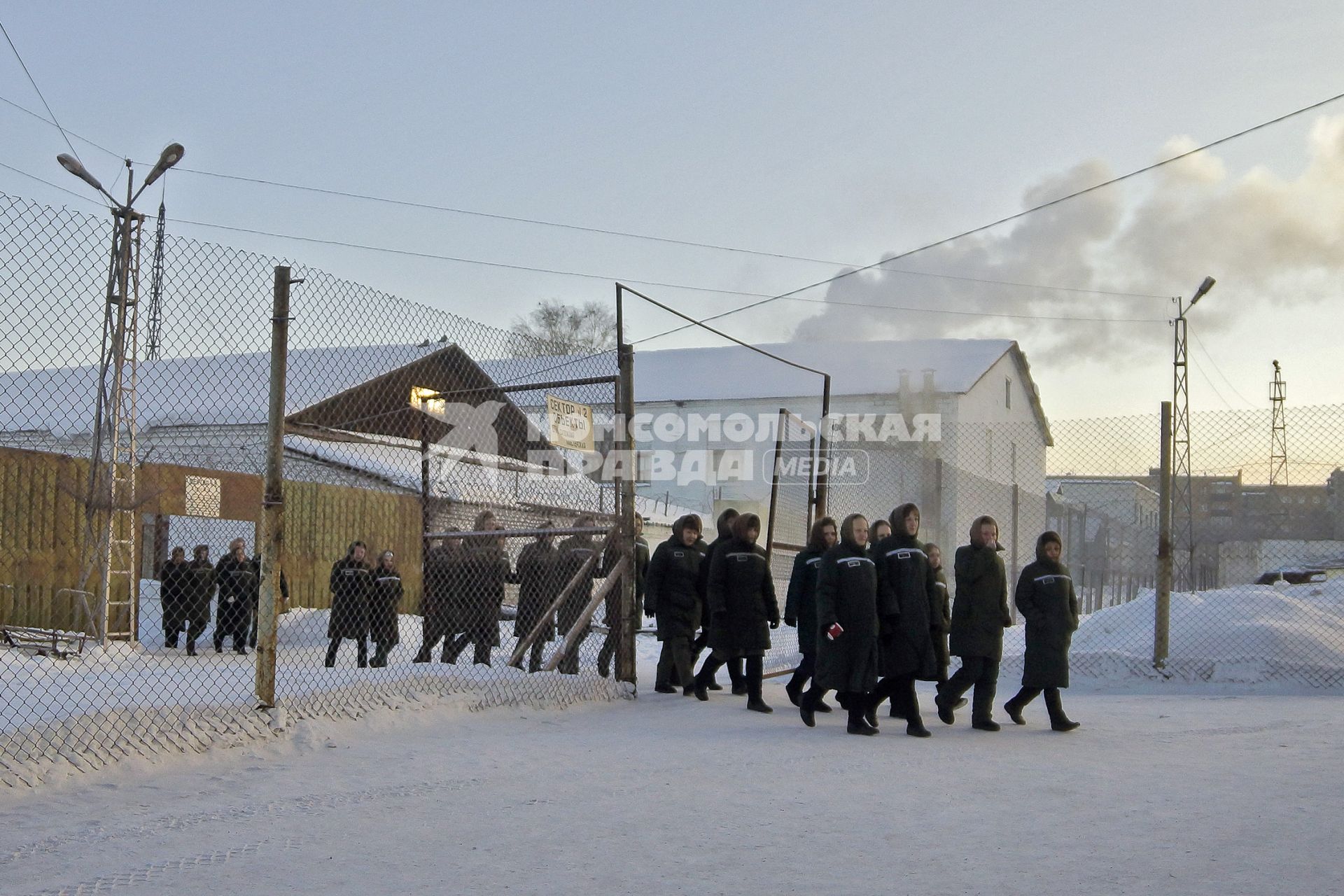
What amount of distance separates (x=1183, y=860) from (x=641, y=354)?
135 feet

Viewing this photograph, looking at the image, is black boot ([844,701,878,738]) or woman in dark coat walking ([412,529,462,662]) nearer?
black boot ([844,701,878,738])

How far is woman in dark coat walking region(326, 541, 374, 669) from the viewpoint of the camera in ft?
41.3

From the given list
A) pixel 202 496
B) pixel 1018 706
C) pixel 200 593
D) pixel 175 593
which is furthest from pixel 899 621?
pixel 202 496

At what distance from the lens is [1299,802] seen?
17.6 ft

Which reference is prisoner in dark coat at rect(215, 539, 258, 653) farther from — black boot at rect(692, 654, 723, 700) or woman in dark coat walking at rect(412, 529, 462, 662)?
black boot at rect(692, 654, 723, 700)

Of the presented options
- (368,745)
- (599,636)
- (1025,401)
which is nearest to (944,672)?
(368,745)

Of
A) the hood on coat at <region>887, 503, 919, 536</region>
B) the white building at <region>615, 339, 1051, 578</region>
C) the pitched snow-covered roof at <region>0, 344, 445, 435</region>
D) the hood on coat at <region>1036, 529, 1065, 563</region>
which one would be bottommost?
the hood on coat at <region>1036, 529, 1065, 563</region>

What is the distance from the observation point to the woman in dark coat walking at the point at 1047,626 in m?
8.22

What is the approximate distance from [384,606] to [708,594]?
172 inches

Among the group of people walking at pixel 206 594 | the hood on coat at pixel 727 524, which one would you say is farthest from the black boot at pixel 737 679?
the group of people walking at pixel 206 594

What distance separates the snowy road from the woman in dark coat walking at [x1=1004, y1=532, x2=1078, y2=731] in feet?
1.54

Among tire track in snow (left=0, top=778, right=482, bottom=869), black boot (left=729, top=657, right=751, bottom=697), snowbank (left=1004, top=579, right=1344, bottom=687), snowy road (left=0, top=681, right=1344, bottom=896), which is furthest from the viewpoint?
snowbank (left=1004, top=579, right=1344, bottom=687)

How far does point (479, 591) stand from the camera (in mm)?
11281

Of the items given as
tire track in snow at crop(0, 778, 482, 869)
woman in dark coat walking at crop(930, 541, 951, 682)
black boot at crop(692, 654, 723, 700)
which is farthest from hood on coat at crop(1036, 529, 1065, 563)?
tire track in snow at crop(0, 778, 482, 869)
